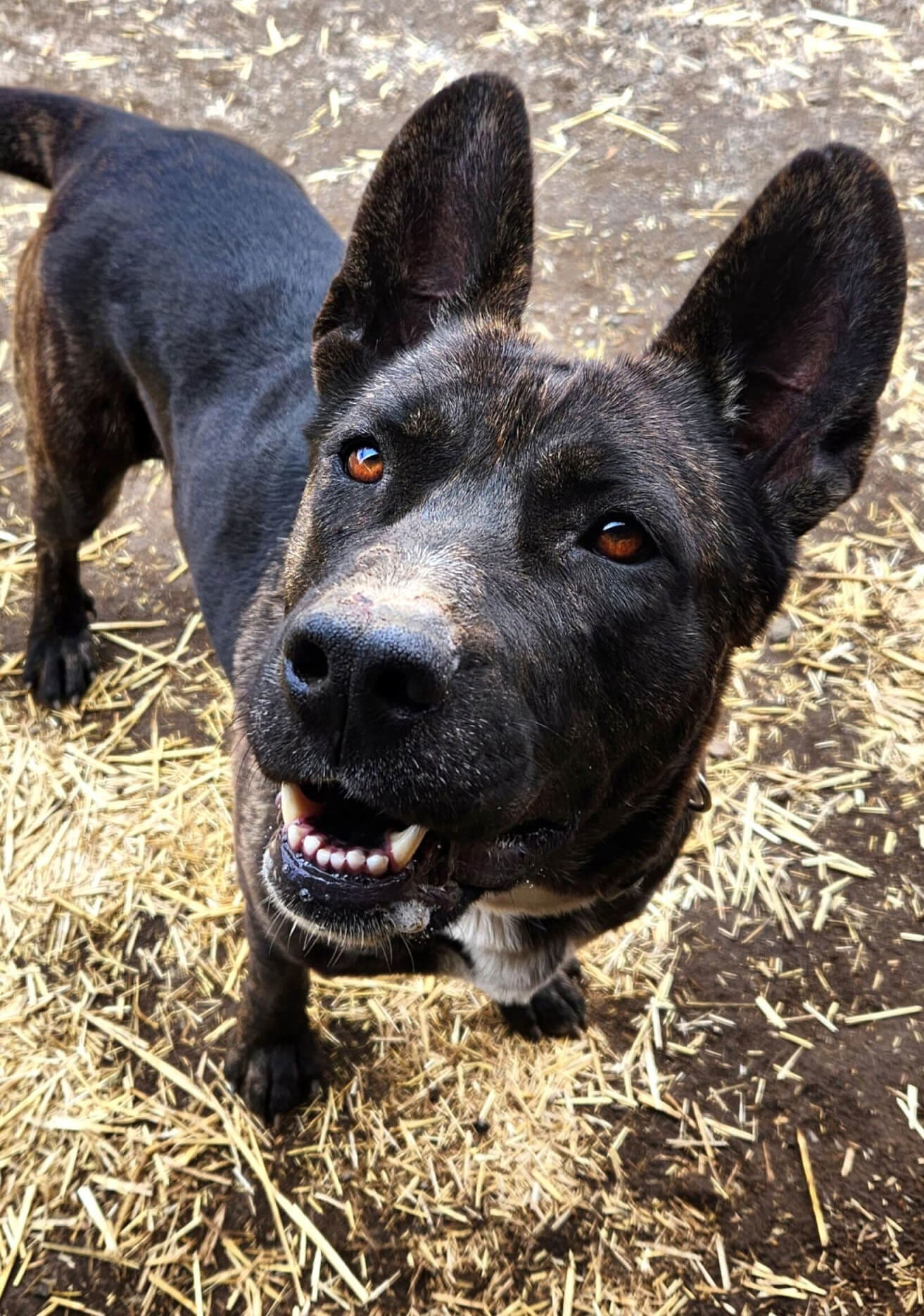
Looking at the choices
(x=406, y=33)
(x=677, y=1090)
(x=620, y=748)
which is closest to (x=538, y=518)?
(x=620, y=748)

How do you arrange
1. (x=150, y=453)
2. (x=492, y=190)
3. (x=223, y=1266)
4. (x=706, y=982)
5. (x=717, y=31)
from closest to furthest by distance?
(x=492, y=190)
(x=223, y=1266)
(x=706, y=982)
(x=150, y=453)
(x=717, y=31)

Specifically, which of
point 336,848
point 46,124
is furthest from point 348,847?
point 46,124

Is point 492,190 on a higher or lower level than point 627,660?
higher

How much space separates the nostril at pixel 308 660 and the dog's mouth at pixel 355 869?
33cm

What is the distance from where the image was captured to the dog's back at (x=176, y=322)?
Result: 357 cm

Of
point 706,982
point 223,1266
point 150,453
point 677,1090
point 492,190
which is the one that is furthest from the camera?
point 150,453

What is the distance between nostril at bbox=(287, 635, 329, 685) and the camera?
6.18 ft

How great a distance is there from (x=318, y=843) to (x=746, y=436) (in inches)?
61.3

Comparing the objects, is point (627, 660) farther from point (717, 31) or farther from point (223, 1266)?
point (717, 31)

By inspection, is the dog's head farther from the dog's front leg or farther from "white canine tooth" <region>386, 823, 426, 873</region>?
the dog's front leg

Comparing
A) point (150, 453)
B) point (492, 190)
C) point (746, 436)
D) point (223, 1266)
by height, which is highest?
point (492, 190)

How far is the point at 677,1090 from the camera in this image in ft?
12.7

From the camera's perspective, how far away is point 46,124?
4.14 meters

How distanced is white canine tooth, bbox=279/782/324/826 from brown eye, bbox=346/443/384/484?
2.45 ft
